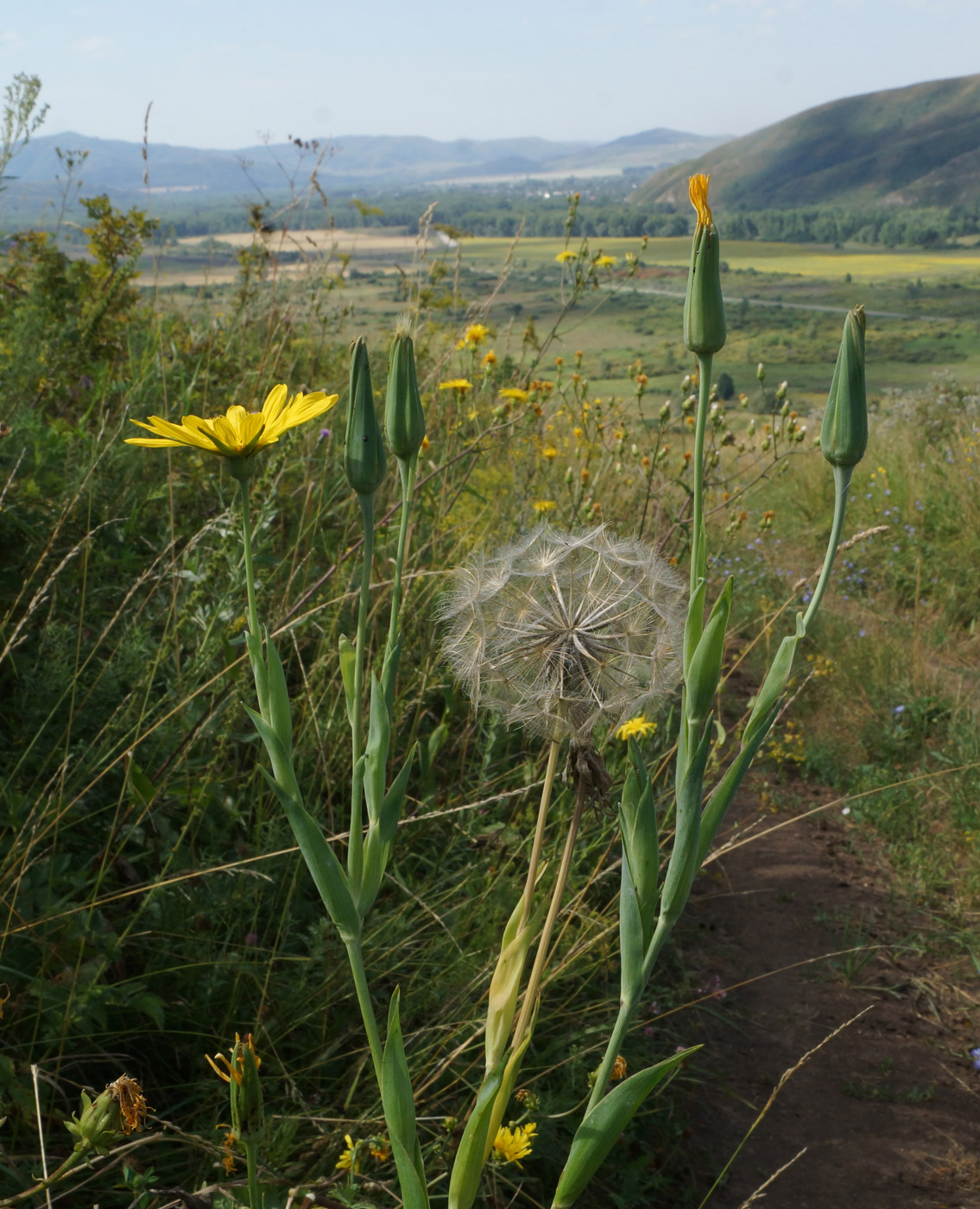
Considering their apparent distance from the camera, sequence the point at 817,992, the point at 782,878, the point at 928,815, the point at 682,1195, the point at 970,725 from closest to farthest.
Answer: the point at 682,1195, the point at 817,992, the point at 782,878, the point at 928,815, the point at 970,725

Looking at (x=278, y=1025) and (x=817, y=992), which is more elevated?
(x=278, y=1025)

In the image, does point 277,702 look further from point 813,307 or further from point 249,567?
point 813,307

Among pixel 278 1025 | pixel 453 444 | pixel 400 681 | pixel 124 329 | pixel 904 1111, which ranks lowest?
pixel 904 1111

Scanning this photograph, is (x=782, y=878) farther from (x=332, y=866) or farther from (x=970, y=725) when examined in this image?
(x=332, y=866)

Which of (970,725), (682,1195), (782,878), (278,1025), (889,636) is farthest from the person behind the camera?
(889,636)

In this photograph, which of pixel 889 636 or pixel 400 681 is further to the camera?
pixel 889 636

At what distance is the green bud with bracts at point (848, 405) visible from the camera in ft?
3.19

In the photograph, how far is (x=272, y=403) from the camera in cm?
100

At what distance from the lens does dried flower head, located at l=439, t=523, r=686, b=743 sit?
1185mm

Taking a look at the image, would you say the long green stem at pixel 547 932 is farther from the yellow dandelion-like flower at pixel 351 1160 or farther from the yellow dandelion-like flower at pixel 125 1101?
the yellow dandelion-like flower at pixel 351 1160

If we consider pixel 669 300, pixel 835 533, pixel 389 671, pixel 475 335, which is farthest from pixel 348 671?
pixel 669 300

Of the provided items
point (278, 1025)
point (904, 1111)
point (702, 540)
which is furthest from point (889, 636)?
point (702, 540)

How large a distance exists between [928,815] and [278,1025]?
3319 mm

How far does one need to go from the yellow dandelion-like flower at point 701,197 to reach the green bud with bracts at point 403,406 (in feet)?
1.25
